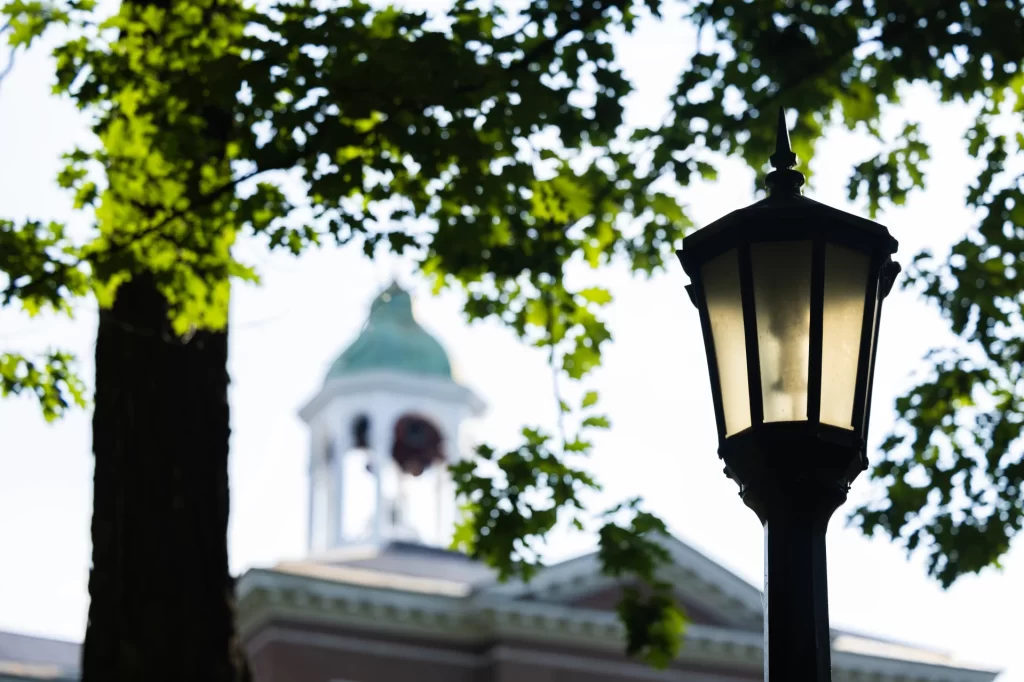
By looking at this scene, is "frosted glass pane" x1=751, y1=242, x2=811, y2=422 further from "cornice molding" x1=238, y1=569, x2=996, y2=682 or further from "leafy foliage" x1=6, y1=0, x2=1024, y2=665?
"cornice molding" x1=238, y1=569, x2=996, y2=682

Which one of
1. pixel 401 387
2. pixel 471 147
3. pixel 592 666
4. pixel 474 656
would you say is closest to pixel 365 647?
pixel 474 656

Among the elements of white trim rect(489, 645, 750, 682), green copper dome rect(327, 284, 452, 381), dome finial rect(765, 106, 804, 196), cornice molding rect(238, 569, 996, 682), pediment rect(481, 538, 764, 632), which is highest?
green copper dome rect(327, 284, 452, 381)

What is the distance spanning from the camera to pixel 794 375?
496cm

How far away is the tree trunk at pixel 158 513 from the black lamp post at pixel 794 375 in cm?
410

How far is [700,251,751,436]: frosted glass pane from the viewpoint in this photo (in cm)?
502

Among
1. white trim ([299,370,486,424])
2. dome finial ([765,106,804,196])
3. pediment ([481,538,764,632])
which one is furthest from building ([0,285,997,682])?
dome finial ([765,106,804,196])

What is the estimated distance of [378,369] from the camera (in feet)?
141

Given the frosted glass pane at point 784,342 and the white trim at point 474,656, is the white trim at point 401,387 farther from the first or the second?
the frosted glass pane at point 784,342

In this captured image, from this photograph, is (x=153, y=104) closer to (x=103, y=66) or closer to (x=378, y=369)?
(x=103, y=66)

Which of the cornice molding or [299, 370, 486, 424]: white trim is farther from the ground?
[299, 370, 486, 424]: white trim

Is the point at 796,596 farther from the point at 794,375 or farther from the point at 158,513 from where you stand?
the point at 158,513

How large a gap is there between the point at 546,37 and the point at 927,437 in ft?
15.7

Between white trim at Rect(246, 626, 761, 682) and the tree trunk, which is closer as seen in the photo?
the tree trunk

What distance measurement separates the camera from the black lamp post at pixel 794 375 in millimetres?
4941
